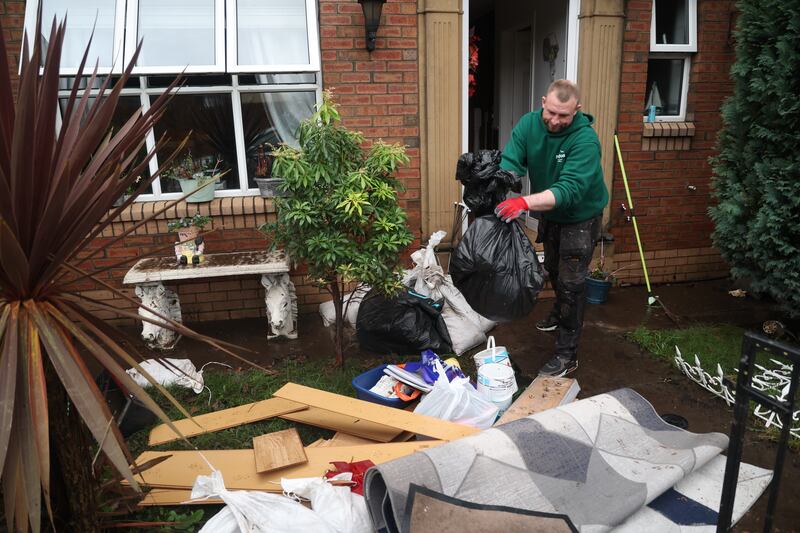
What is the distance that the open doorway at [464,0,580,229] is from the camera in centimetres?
530

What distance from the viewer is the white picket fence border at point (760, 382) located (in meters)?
3.27

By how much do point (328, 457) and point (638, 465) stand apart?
147 centimetres

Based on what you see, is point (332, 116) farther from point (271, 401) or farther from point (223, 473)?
point (223, 473)

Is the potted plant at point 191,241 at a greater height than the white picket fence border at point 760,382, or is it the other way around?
the potted plant at point 191,241

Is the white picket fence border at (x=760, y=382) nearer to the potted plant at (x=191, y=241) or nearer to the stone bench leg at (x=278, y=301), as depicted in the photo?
the stone bench leg at (x=278, y=301)

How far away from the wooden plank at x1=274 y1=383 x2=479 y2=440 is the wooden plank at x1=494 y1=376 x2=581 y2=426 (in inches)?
13.0

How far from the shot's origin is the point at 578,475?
2438 millimetres

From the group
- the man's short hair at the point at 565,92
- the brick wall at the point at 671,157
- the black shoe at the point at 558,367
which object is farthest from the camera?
the brick wall at the point at 671,157

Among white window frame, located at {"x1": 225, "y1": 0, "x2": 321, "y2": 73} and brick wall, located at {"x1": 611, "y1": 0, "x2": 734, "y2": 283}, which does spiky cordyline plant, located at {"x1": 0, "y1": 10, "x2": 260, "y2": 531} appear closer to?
white window frame, located at {"x1": 225, "y1": 0, "x2": 321, "y2": 73}

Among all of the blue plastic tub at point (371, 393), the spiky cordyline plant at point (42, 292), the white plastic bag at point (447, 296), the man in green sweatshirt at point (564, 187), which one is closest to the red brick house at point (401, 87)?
the white plastic bag at point (447, 296)

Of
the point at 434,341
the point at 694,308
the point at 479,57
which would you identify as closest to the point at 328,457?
the point at 434,341

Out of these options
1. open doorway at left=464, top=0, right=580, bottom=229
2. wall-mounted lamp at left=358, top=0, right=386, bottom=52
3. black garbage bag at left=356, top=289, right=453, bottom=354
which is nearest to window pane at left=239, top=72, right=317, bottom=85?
wall-mounted lamp at left=358, top=0, right=386, bottom=52

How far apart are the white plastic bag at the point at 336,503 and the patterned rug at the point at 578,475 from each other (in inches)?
4.8

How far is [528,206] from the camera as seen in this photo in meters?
3.51
